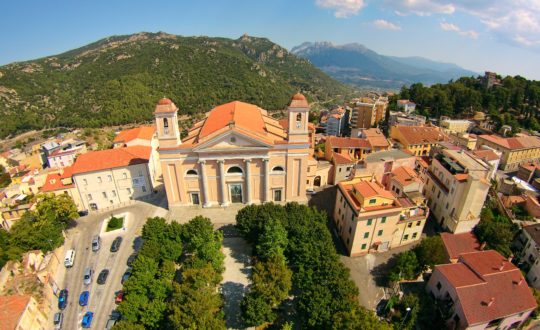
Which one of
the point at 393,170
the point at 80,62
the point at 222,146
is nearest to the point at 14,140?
the point at 80,62

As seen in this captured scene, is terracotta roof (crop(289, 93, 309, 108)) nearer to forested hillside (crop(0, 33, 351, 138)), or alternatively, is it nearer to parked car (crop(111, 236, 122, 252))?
parked car (crop(111, 236, 122, 252))

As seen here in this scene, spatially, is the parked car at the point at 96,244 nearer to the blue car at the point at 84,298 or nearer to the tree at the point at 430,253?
the blue car at the point at 84,298

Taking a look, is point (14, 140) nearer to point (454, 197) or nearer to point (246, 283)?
point (246, 283)

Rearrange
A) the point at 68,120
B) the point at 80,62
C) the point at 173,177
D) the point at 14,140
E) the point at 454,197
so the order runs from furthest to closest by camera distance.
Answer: the point at 80,62 < the point at 68,120 < the point at 14,140 < the point at 173,177 < the point at 454,197

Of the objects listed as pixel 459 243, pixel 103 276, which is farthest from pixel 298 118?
pixel 103 276

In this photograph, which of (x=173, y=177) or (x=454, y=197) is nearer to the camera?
(x=454, y=197)

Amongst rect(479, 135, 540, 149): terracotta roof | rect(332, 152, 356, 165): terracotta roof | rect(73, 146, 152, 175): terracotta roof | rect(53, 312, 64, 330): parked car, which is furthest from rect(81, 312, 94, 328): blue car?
rect(479, 135, 540, 149): terracotta roof

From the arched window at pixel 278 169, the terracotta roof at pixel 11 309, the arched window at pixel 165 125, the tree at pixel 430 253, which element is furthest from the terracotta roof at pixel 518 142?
the terracotta roof at pixel 11 309

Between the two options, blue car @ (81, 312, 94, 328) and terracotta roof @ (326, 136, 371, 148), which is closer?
blue car @ (81, 312, 94, 328)
